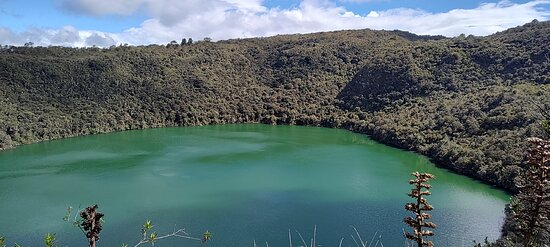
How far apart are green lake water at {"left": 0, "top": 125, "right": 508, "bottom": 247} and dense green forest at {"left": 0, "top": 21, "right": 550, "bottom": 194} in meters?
4.09

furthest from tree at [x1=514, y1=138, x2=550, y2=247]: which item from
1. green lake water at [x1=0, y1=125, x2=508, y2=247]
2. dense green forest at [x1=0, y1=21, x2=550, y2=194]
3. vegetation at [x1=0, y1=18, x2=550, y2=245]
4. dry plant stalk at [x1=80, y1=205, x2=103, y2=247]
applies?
vegetation at [x1=0, y1=18, x2=550, y2=245]

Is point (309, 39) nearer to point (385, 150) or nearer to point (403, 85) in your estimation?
point (403, 85)

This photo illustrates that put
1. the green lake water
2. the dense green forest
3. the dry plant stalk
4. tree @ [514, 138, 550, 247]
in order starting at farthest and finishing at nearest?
the dense green forest, the green lake water, the dry plant stalk, tree @ [514, 138, 550, 247]

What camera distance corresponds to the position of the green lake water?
78.3 feet

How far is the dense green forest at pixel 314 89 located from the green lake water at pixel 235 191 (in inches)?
161

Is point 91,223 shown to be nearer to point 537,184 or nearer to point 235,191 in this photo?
point 537,184

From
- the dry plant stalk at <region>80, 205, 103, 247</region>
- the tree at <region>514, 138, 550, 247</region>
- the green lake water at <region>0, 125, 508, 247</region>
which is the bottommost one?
the green lake water at <region>0, 125, 508, 247</region>

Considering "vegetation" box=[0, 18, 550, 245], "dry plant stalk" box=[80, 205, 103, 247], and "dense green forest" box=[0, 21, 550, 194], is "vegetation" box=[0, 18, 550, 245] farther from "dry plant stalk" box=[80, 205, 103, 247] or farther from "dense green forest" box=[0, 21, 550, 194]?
"dry plant stalk" box=[80, 205, 103, 247]

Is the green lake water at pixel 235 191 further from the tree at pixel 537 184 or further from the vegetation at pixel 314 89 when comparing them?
the tree at pixel 537 184

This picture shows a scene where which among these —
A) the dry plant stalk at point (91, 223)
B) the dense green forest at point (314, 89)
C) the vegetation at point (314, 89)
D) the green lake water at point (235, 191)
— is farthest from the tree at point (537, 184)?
the vegetation at point (314, 89)

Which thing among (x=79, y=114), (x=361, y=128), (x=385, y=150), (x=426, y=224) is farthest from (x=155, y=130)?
(x=426, y=224)

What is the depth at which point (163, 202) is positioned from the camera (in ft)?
95.8

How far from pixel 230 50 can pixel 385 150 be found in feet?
157

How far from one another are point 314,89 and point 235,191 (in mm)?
45136
